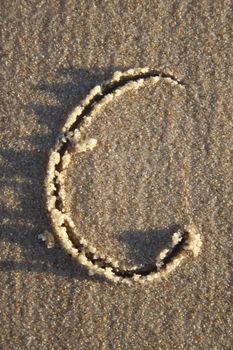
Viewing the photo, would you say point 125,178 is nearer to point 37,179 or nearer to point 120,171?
point 120,171

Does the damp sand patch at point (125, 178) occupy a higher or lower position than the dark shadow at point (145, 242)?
higher

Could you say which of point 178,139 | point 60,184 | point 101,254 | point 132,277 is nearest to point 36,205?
point 60,184

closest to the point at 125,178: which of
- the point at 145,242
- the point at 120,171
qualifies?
the point at 120,171

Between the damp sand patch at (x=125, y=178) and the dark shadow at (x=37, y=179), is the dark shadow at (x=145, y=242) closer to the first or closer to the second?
the damp sand patch at (x=125, y=178)

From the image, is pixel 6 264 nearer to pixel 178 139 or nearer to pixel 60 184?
pixel 60 184

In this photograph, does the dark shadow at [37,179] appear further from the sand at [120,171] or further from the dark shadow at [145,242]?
the dark shadow at [145,242]

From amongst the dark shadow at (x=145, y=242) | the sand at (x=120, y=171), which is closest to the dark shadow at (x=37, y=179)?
the sand at (x=120, y=171)

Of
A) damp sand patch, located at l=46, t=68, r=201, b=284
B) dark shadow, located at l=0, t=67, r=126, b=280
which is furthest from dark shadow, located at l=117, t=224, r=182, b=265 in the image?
dark shadow, located at l=0, t=67, r=126, b=280
